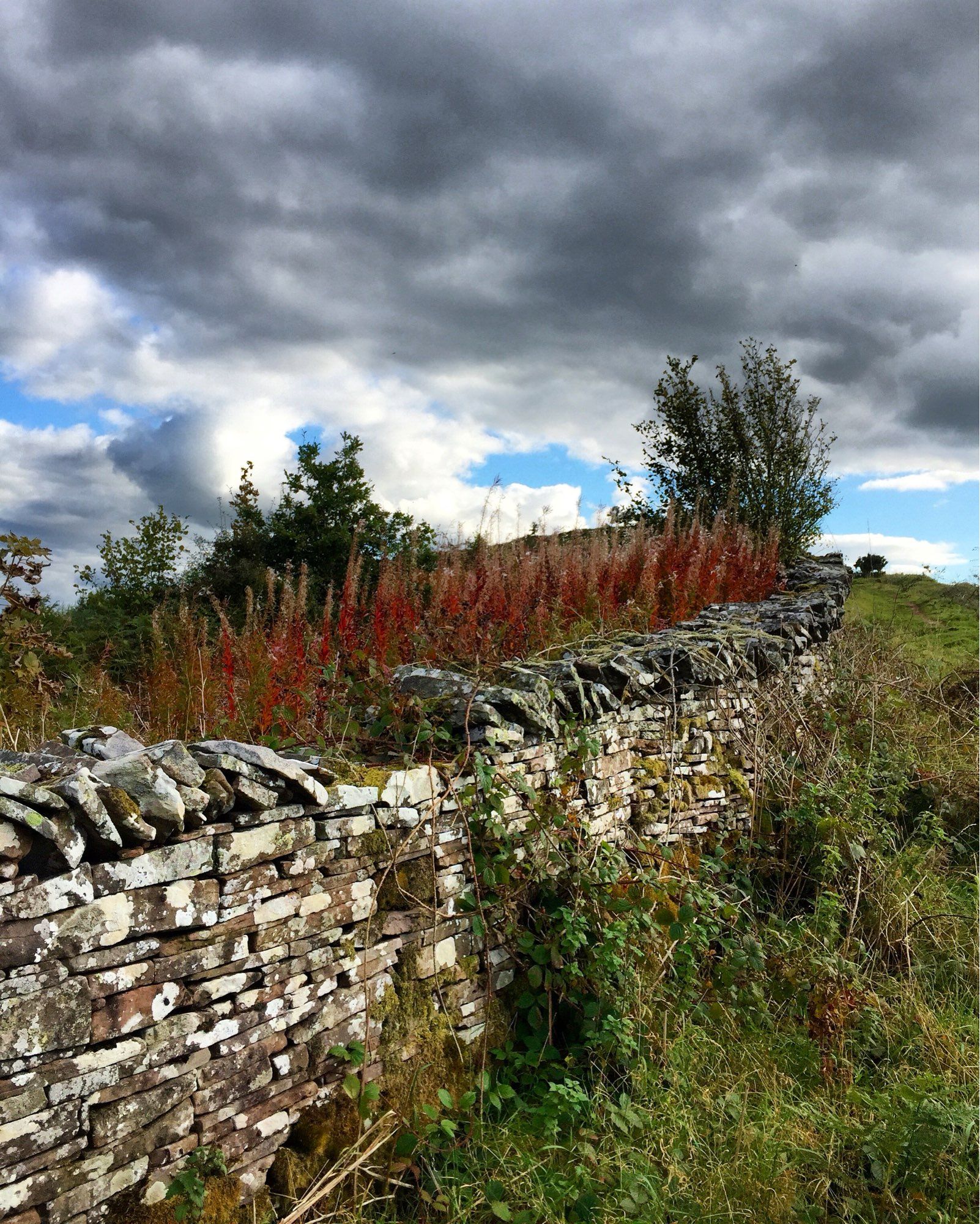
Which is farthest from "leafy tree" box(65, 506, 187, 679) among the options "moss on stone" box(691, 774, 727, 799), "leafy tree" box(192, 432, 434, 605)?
"moss on stone" box(691, 774, 727, 799)

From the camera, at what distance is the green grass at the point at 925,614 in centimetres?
1270

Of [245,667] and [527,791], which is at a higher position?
[245,667]

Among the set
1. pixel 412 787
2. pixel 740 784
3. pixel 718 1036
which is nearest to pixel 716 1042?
pixel 718 1036

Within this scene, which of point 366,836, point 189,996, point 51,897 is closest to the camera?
point 51,897

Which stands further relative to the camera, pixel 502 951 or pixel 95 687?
pixel 95 687

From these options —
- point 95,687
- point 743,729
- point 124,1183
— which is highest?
point 95,687

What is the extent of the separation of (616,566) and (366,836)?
17.8ft

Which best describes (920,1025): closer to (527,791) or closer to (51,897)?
(527,791)

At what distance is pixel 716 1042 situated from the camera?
3859mm

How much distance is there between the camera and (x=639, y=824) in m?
5.04

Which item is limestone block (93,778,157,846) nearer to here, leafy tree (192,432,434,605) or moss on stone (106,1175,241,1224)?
moss on stone (106,1175,241,1224)

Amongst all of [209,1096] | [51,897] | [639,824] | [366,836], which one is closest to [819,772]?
[639,824]

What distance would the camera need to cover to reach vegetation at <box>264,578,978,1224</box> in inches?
119

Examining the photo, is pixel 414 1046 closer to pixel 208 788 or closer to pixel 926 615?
pixel 208 788
